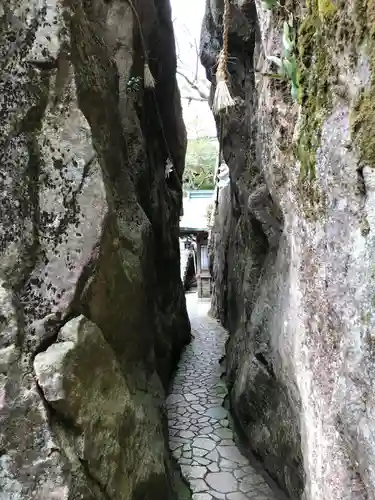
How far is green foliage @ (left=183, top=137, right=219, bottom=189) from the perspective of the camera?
26984 millimetres

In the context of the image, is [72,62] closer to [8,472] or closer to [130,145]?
[130,145]

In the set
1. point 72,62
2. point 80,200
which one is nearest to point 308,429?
point 80,200

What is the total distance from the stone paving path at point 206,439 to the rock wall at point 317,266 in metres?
0.37

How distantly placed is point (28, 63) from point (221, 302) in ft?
39.4

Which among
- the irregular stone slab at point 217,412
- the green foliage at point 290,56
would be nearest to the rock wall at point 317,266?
the green foliage at point 290,56

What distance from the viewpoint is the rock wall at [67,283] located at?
3.41 metres

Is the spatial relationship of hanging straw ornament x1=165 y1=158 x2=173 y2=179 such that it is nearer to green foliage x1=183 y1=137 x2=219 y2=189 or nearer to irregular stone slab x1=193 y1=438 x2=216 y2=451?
irregular stone slab x1=193 y1=438 x2=216 y2=451

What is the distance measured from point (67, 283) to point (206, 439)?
4477 millimetres

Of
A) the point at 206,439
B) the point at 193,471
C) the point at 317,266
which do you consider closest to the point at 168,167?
the point at 206,439

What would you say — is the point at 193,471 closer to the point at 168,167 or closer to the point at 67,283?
the point at 67,283

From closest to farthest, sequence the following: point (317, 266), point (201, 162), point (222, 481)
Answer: point (317, 266), point (222, 481), point (201, 162)

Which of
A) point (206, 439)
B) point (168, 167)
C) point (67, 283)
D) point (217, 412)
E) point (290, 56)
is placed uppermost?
point (290, 56)

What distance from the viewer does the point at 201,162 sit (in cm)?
2716

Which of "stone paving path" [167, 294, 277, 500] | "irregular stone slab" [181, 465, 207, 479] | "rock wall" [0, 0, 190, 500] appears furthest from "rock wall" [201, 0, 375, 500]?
"rock wall" [0, 0, 190, 500]
